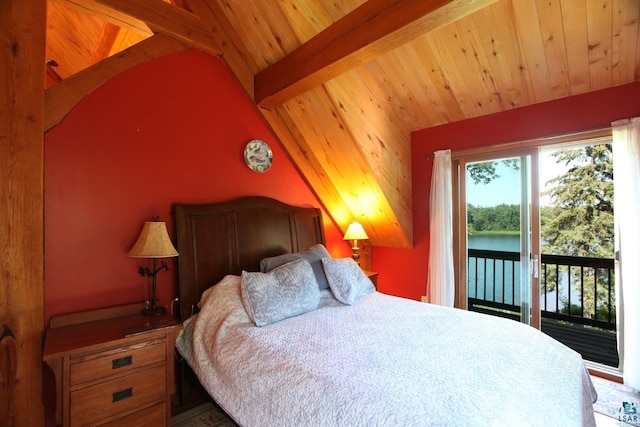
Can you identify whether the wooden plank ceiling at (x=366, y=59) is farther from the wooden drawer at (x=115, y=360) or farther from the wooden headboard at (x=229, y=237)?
the wooden drawer at (x=115, y=360)

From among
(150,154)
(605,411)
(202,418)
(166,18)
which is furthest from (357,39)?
(605,411)

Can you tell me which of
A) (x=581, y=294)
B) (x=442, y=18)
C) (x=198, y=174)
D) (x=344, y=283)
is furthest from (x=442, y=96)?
(x=581, y=294)

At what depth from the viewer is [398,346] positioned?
5.53ft

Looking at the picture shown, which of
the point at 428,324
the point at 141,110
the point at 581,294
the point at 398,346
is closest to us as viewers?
the point at 398,346

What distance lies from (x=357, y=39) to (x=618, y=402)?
3243 millimetres

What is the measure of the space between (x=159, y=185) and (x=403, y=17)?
6.75 feet

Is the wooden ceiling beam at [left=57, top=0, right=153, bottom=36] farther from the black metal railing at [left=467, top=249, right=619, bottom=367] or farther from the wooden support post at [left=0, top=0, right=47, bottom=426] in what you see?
the black metal railing at [left=467, top=249, right=619, bottom=367]

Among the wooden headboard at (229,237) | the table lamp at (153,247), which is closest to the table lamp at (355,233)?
the wooden headboard at (229,237)

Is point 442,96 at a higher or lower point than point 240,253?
higher

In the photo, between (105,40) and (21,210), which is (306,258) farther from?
(105,40)

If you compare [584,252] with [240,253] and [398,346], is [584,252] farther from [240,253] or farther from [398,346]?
[240,253]

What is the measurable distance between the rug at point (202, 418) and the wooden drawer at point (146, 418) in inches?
13.1

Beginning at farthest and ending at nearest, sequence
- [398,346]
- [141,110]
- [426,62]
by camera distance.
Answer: [426,62]
[141,110]
[398,346]

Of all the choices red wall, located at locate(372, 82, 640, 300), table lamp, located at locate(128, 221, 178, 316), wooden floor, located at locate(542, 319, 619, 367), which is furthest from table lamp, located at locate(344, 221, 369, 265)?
wooden floor, located at locate(542, 319, 619, 367)
